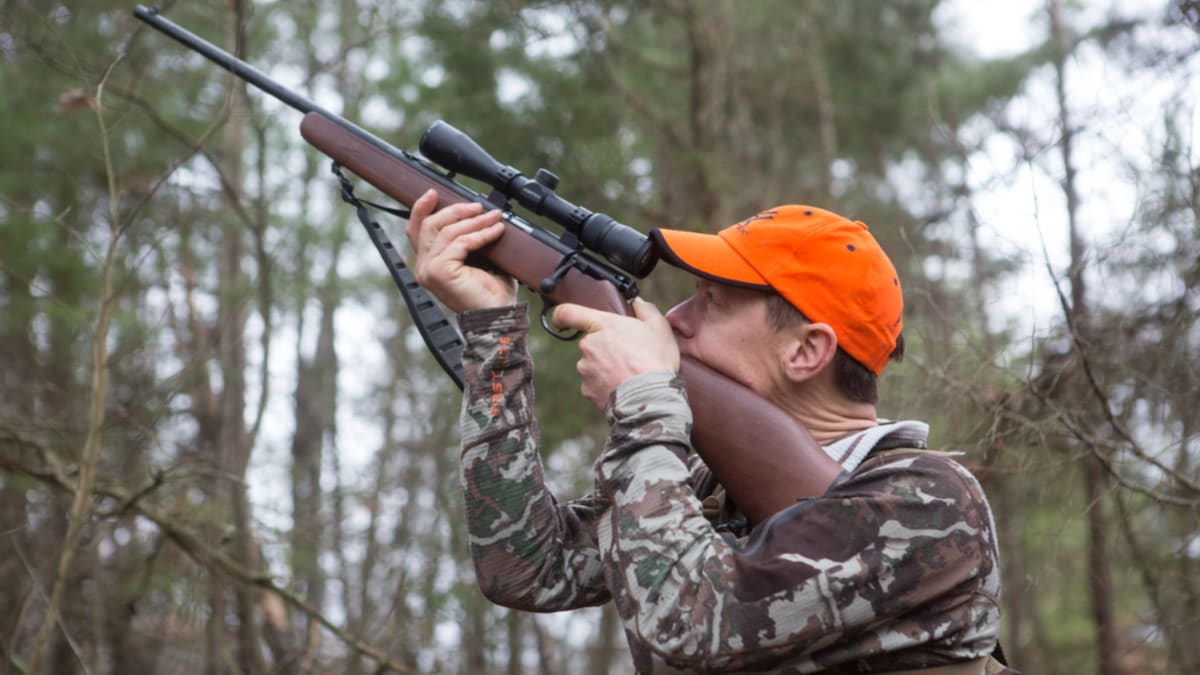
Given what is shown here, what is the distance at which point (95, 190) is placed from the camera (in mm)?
11391

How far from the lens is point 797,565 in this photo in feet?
6.84

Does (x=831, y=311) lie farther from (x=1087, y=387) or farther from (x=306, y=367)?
(x=306, y=367)

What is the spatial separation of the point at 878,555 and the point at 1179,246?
3431 millimetres

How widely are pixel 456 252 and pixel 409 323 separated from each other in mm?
13931

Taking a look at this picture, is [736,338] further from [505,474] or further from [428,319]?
[428,319]

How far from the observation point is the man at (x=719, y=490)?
2.09 m

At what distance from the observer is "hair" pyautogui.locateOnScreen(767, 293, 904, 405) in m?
2.50

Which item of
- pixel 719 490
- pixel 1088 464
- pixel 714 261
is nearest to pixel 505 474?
pixel 719 490

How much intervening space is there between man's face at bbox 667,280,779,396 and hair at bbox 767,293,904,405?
2cm

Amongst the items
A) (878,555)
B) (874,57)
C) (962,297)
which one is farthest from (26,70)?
(874,57)

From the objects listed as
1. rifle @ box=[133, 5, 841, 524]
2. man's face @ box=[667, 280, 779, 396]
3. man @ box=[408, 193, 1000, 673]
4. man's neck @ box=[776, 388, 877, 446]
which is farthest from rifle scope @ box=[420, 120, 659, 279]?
man's neck @ box=[776, 388, 877, 446]

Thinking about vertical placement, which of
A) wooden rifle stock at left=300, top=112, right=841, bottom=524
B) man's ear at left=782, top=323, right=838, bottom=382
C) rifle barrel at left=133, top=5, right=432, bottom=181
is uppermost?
rifle barrel at left=133, top=5, right=432, bottom=181

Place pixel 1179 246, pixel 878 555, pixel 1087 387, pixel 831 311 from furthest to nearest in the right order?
pixel 1087 387
pixel 1179 246
pixel 831 311
pixel 878 555

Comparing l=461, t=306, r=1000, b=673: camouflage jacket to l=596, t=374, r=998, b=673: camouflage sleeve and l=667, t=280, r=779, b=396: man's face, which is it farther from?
l=667, t=280, r=779, b=396: man's face
